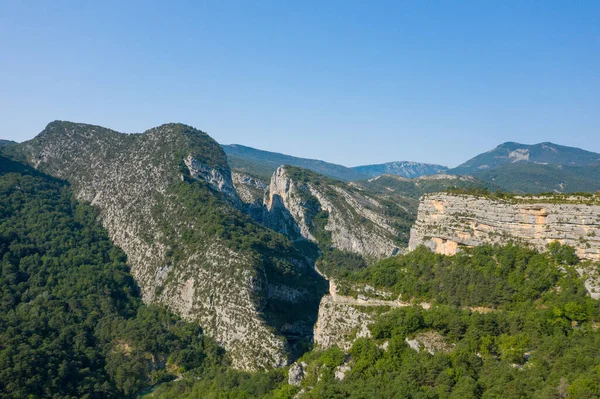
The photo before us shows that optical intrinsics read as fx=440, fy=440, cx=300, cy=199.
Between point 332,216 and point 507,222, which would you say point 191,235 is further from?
point 332,216

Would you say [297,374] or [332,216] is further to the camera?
[332,216]

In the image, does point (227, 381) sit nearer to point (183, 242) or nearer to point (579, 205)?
point (183, 242)

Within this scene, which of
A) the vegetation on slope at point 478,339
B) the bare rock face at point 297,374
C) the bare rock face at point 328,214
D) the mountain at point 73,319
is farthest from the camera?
the bare rock face at point 328,214

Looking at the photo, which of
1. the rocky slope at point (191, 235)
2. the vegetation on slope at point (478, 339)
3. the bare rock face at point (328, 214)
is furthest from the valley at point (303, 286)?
the bare rock face at point (328, 214)

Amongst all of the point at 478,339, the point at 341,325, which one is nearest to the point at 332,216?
the point at 341,325

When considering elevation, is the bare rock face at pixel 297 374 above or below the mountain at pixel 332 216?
below

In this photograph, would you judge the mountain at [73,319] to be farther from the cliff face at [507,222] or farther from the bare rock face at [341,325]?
the cliff face at [507,222]

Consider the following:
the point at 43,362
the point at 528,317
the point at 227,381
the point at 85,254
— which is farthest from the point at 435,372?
the point at 85,254

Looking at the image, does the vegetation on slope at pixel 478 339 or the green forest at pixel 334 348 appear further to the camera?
the green forest at pixel 334 348
